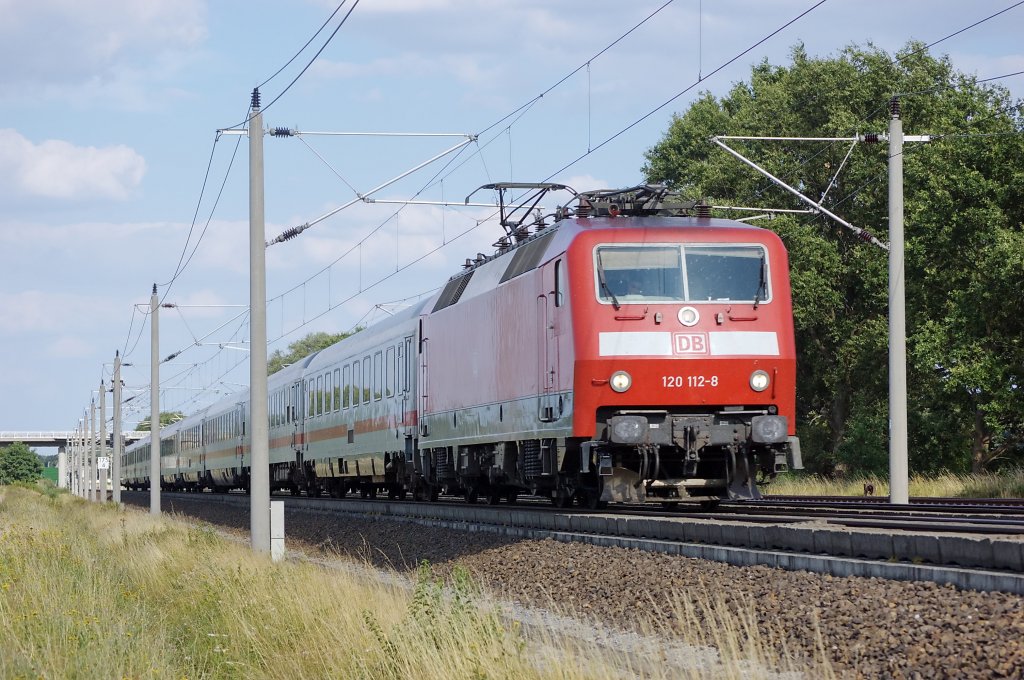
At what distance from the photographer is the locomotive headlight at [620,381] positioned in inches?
663

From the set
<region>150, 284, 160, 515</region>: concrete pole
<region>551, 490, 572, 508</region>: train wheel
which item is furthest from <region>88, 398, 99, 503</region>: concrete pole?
<region>551, 490, 572, 508</region>: train wheel

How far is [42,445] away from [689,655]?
521 ft

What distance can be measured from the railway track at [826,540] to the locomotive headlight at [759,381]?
1.59 metres

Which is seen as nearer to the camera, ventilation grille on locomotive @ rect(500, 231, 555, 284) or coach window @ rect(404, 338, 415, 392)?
ventilation grille on locomotive @ rect(500, 231, 555, 284)

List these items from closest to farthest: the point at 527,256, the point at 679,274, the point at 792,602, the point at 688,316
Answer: the point at 792,602
the point at 688,316
the point at 679,274
the point at 527,256

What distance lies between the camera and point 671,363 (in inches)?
667

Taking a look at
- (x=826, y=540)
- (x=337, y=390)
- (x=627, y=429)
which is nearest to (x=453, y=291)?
(x=627, y=429)

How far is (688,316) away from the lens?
56.2 feet

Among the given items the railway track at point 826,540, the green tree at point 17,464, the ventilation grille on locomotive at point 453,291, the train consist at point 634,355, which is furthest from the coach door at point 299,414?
the green tree at point 17,464

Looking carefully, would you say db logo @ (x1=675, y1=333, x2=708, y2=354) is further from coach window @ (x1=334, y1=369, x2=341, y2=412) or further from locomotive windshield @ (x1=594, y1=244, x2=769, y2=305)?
coach window @ (x1=334, y1=369, x2=341, y2=412)

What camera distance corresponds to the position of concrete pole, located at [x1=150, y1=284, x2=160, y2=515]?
120ft

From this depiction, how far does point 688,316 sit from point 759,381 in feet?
3.83

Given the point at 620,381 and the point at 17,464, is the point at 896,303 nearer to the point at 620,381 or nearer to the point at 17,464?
the point at 620,381

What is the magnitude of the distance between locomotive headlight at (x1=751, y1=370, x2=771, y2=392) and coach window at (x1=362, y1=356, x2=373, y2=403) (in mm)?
14778
